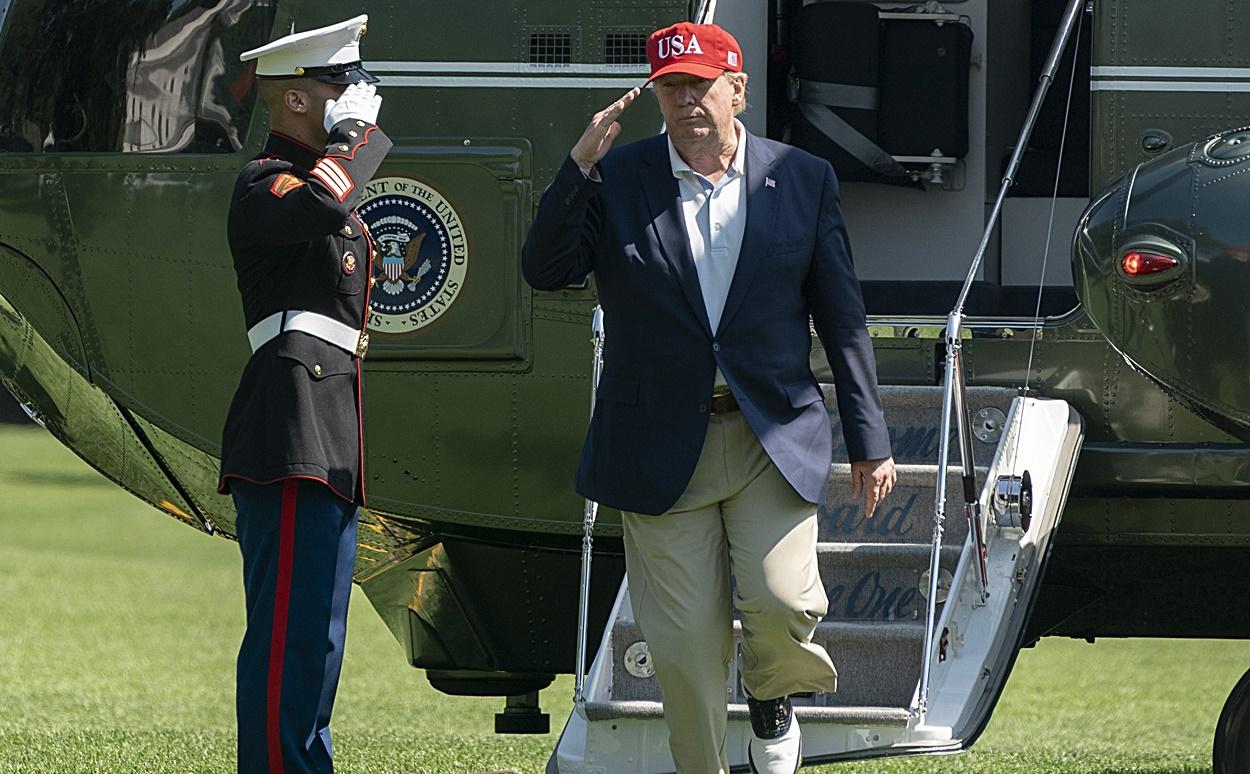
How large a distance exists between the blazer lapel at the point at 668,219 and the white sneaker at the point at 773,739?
87 cm

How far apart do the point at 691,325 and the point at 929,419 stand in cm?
170

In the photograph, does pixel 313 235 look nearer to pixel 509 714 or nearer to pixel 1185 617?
pixel 509 714

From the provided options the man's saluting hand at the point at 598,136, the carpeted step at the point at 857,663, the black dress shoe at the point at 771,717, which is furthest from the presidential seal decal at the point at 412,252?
the black dress shoe at the point at 771,717

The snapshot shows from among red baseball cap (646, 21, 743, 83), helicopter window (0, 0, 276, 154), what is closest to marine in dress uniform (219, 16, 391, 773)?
red baseball cap (646, 21, 743, 83)

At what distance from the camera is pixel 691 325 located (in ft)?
14.2

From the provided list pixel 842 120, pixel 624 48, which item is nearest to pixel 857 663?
pixel 624 48

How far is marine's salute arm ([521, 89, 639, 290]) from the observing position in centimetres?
425

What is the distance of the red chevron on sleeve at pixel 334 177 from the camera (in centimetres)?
425

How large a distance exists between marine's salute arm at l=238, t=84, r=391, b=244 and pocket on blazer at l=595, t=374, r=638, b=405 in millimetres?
692

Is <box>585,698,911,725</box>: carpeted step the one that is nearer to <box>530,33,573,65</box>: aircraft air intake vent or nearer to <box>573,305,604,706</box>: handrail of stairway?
<box>573,305,604,706</box>: handrail of stairway

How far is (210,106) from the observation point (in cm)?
609

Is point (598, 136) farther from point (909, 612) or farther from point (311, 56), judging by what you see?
point (909, 612)

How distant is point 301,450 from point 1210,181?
2341 millimetres

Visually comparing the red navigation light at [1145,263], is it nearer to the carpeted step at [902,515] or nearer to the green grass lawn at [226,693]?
the carpeted step at [902,515]
